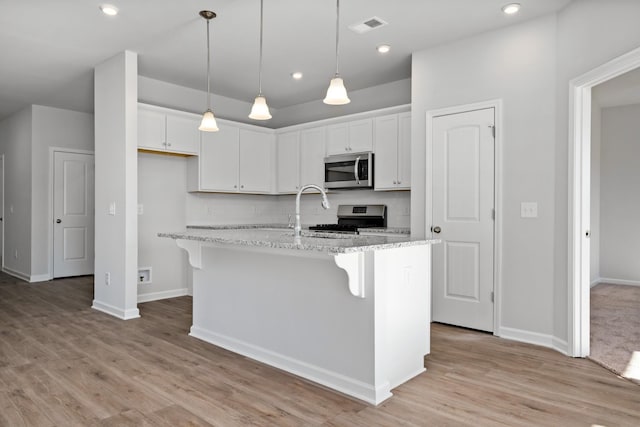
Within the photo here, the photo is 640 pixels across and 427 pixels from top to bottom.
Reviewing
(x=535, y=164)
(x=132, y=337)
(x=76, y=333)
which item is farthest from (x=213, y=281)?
(x=535, y=164)

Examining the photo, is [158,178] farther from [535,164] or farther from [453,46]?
[535,164]

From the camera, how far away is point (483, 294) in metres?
3.73

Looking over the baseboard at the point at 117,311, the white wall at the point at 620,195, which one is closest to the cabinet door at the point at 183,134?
the baseboard at the point at 117,311

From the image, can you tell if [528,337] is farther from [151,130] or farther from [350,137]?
Answer: [151,130]

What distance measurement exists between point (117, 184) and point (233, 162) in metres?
1.54

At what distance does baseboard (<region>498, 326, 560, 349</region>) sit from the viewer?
10.9 ft

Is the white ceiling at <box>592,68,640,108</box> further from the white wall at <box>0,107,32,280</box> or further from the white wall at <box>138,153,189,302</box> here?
the white wall at <box>0,107,32,280</box>

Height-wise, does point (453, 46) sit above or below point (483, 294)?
above

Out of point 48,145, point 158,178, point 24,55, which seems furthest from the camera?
point 48,145

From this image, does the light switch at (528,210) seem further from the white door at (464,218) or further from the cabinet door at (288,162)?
the cabinet door at (288,162)

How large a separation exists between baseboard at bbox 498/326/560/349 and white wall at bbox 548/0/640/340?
0.08 m

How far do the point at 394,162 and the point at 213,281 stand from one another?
2.33 meters

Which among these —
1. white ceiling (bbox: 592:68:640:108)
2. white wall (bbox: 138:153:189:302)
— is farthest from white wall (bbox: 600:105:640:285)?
white wall (bbox: 138:153:189:302)

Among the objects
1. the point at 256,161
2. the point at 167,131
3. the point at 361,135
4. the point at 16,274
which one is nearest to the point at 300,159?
the point at 256,161
